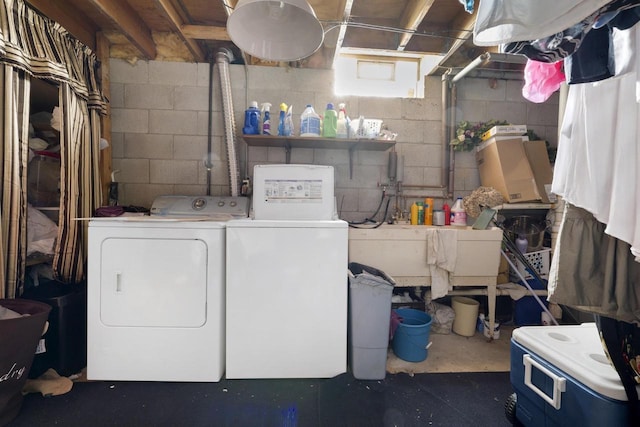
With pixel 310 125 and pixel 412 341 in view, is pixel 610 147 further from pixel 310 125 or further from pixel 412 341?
pixel 310 125

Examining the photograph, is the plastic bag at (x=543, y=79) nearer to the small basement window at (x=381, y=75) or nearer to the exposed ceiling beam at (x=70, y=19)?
the small basement window at (x=381, y=75)

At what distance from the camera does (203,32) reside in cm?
219

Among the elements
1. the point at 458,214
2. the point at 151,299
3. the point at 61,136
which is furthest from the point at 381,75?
the point at 151,299

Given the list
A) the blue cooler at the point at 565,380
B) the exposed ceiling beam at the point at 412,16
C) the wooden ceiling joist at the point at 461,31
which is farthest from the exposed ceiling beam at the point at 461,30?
the blue cooler at the point at 565,380

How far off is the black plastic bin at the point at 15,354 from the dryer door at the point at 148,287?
0.90 feet

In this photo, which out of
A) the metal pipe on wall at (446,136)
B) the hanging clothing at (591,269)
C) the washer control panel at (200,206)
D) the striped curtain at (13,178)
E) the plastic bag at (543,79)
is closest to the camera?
the hanging clothing at (591,269)

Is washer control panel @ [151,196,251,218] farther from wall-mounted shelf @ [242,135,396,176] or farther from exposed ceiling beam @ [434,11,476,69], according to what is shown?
exposed ceiling beam @ [434,11,476,69]

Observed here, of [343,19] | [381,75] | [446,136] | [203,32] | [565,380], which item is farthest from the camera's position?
[381,75]

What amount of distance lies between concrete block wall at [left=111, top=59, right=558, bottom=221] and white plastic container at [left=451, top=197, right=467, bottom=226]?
22 centimetres

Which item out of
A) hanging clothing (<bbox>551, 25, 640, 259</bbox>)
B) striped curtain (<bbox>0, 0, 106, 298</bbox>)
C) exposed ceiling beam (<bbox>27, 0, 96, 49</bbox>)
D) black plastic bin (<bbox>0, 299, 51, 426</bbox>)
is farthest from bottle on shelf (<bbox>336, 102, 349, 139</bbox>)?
black plastic bin (<bbox>0, 299, 51, 426</bbox>)

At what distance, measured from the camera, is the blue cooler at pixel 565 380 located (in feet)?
2.78

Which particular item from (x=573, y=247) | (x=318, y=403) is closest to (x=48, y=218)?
(x=318, y=403)

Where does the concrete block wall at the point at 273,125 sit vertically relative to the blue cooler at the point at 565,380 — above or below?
above

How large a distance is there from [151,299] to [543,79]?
2173 mm
